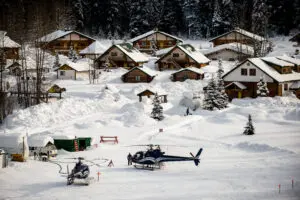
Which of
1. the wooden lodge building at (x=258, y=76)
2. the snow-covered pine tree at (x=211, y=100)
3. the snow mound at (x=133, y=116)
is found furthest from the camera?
the wooden lodge building at (x=258, y=76)

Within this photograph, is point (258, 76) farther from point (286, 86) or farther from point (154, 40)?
point (154, 40)

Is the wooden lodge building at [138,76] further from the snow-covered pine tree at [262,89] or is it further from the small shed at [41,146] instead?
the small shed at [41,146]

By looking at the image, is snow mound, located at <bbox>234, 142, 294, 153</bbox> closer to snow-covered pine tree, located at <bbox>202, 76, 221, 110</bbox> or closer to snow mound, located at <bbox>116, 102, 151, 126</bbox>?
snow mound, located at <bbox>116, 102, 151, 126</bbox>

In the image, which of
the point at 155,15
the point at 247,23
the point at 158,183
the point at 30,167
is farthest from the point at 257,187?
the point at 155,15

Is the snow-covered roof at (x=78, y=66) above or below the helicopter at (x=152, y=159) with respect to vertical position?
above

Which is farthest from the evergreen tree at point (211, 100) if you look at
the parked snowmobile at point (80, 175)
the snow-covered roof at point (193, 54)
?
the parked snowmobile at point (80, 175)

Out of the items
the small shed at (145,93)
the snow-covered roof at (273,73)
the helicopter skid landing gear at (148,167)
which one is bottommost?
the helicopter skid landing gear at (148,167)

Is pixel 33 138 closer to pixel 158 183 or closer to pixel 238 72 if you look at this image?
pixel 158 183

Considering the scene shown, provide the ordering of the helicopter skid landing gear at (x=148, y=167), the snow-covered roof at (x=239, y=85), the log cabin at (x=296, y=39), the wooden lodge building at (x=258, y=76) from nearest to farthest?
1. the helicopter skid landing gear at (x=148, y=167)
2. the wooden lodge building at (x=258, y=76)
3. the snow-covered roof at (x=239, y=85)
4. the log cabin at (x=296, y=39)
